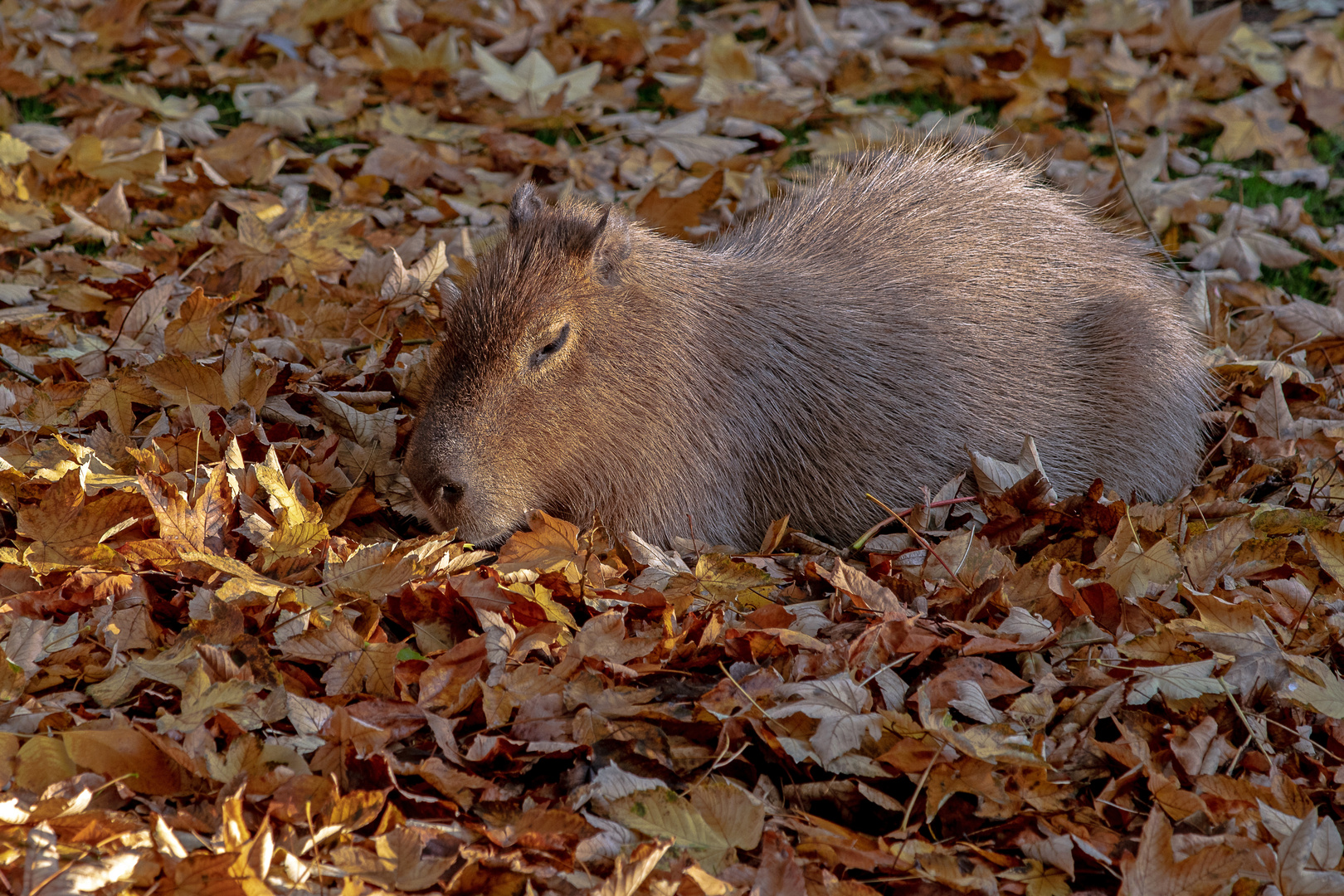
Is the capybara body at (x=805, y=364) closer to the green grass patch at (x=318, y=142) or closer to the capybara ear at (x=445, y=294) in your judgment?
the capybara ear at (x=445, y=294)

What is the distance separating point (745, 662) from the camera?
273 cm

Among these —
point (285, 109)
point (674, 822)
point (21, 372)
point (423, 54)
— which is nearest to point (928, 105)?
point (423, 54)

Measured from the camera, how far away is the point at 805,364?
3.66 metres

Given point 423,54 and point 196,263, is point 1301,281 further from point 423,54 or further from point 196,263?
point 196,263

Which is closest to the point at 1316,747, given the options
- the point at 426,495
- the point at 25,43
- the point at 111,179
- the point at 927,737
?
the point at 927,737

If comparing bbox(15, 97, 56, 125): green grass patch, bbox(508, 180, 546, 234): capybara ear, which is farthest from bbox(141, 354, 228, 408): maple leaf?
bbox(15, 97, 56, 125): green grass patch

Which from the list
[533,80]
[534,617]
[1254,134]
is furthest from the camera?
[533,80]

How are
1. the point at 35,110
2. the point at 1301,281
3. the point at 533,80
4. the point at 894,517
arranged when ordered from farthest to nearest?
the point at 533,80
the point at 35,110
the point at 1301,281
the point at 894,517

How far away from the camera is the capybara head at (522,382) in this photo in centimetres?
317

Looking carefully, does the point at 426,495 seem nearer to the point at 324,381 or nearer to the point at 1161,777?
the point at 324,381

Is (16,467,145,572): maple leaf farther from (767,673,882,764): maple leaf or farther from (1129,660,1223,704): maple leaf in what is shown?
(1129,660,1223,704): maple leaf

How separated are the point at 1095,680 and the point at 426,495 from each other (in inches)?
68.9

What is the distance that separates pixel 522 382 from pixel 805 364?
3.06 ft

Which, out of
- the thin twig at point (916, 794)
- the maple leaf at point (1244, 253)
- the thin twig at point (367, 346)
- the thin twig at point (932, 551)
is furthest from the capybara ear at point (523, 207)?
the maple leaf at point (1244, 253)
